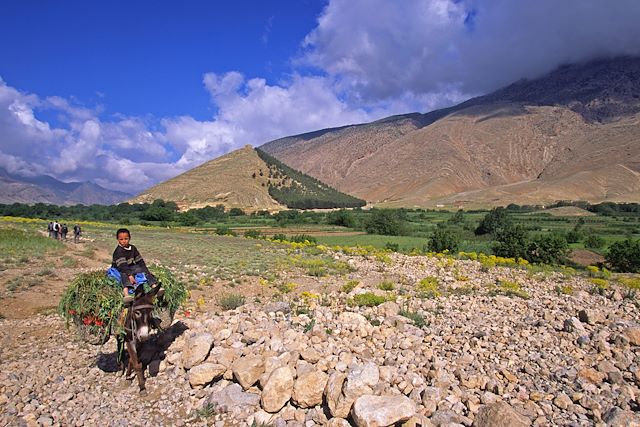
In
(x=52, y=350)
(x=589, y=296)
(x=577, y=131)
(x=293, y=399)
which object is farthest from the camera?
(x=577, y=131)

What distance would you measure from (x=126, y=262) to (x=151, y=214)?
75523mm

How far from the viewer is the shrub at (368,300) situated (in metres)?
11.8

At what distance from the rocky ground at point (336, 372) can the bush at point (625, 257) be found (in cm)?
2531

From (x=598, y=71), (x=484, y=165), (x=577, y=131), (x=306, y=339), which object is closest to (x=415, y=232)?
(x=306, y=339)

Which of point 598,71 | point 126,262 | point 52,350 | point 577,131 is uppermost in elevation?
point 598,71

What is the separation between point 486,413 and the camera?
535 cm

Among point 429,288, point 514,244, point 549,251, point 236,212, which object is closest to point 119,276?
point 429,288

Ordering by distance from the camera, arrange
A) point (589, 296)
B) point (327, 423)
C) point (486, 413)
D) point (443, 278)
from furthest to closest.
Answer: point (443, 278)
point (589, 296)
point (327, 423)
point (486, 413)

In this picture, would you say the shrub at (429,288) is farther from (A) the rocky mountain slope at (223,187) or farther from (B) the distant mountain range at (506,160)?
(B) the distant mountain range at (506,160)

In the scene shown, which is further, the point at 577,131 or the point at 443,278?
the point at 577,131

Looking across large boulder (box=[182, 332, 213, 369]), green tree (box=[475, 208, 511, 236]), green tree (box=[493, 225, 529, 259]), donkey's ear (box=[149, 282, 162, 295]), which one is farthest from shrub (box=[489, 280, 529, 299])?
green tree (box=[475, 208, 511, 236])

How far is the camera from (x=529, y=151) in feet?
538

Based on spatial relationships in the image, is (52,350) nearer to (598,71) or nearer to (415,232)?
(415,232)

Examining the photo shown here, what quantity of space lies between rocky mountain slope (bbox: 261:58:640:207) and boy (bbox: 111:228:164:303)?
12388 cm
